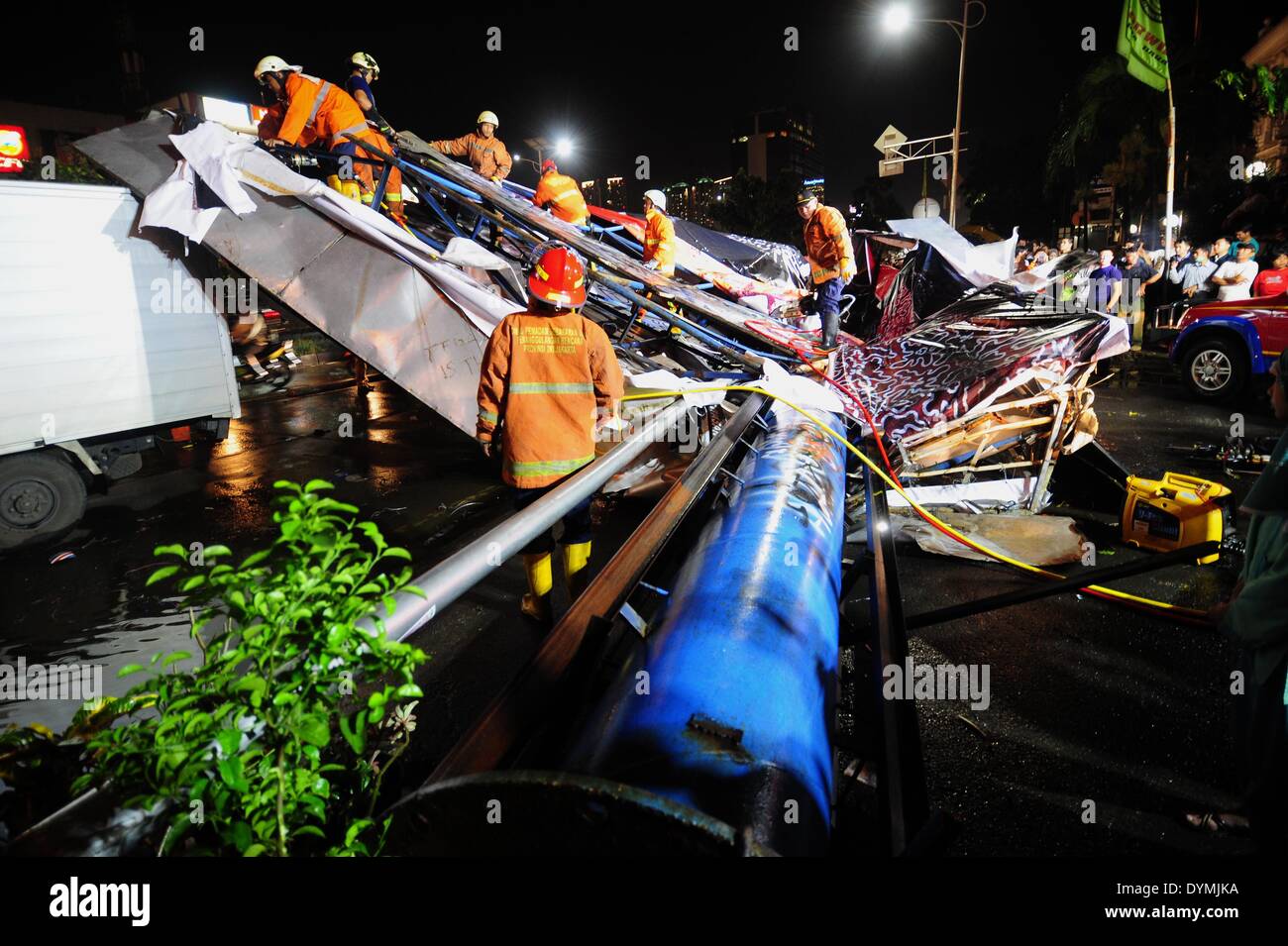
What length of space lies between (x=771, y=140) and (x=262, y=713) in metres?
133

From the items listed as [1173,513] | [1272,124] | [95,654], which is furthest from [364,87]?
[1272,124]

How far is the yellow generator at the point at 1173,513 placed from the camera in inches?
177

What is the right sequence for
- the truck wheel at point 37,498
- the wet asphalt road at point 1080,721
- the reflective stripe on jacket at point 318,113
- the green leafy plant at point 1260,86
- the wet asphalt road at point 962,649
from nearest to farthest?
1. the wet asphalt road at point 1080,721
2. the wet asphalt road at point 962,649
3. the truck wheel at point 37,498
4. the reflective stripe on jacket at point 318,113
5. the green leafy plant at point 1260,86

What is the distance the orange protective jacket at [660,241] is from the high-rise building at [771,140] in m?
105

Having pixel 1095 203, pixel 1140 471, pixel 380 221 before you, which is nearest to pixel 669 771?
pixel 380 221

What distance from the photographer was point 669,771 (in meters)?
1.64

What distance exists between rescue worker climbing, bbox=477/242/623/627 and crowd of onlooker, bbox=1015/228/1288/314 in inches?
431

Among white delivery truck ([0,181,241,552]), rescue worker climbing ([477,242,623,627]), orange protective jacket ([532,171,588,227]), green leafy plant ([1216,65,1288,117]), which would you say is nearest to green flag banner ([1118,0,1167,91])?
green leafy plant ([1216,65,1288,117])

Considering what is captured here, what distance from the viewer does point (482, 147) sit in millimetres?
10031

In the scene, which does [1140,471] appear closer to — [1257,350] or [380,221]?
[1257,350]

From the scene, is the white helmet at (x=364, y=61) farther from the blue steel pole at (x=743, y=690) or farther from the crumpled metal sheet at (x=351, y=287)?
the blue steel pole at (x=743, y=690)

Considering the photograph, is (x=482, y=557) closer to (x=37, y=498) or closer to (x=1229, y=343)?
(x=37, y=498)

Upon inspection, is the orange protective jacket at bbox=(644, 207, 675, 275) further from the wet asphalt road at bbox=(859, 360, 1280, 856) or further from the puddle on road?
the puddle on road

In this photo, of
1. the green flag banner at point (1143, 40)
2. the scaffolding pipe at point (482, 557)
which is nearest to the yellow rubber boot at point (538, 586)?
the scaffolding pipe at point (482, 557)
